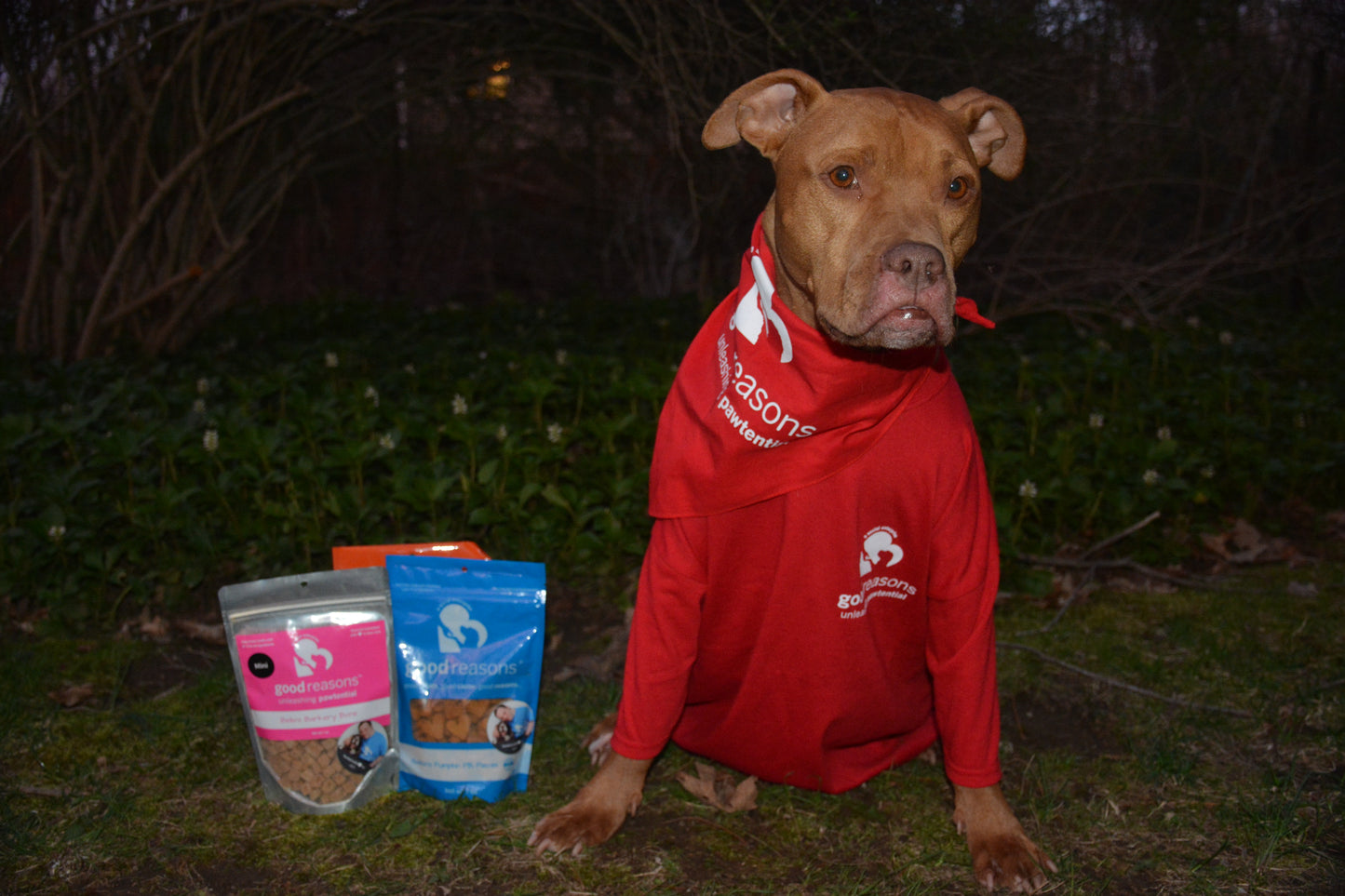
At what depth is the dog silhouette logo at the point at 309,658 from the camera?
91.0 inches

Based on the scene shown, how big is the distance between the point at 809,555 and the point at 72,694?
2199mm

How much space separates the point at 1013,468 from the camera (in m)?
3.99

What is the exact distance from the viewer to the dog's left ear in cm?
231

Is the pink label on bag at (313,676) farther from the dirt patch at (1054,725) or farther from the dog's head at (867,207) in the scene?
the dirt patch at (1054,725)

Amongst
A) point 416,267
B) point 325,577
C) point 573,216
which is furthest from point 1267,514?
point 416,267

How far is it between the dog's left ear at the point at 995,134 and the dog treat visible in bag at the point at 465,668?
4.71ft

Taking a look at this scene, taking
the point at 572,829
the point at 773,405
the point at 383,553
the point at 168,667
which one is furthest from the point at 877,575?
the point at 168,667

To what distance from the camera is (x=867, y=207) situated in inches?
78.4

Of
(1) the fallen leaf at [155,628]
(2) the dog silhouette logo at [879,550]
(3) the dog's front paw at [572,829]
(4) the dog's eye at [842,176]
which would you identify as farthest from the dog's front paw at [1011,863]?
(1) the fallen leaf at [155,628]

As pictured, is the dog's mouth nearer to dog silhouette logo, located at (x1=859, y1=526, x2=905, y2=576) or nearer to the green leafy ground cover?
dog silhouette logo, located at (x1=859, y1=526, x2=905, y2=576)

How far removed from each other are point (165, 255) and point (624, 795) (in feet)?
16.2

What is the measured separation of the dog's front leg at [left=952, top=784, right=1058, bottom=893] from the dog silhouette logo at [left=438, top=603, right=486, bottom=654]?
1.17 m

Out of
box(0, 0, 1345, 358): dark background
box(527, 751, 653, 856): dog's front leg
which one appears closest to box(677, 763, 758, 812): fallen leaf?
box(527, 751, 653, 856): dog's front leg

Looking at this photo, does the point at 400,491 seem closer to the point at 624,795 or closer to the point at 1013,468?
the point at 624,795
